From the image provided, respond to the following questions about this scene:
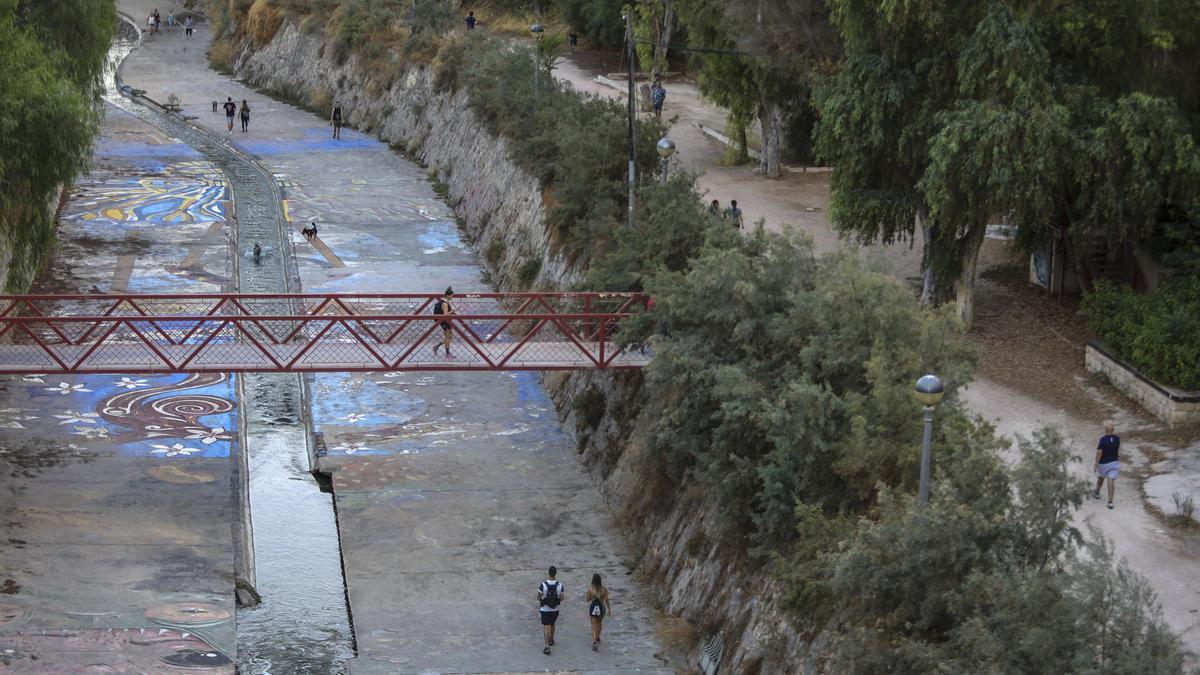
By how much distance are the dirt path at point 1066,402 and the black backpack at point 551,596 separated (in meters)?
6.78

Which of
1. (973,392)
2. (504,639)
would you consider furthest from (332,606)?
(973,392)

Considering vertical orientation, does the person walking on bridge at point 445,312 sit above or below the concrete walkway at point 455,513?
above

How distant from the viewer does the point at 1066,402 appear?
2820 centimetres

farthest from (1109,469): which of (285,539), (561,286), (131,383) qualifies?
(131,383)

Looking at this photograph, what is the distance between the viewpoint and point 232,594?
26.8m

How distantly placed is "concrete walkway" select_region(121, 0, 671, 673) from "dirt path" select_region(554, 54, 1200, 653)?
21.7ft

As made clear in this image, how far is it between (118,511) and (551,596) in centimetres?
944

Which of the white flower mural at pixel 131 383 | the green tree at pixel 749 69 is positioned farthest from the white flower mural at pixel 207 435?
the green tree at pixel 749 69

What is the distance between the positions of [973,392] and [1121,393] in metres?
2.45

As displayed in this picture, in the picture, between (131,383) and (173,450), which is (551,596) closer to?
(173,450)

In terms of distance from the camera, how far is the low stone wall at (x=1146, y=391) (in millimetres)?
26578

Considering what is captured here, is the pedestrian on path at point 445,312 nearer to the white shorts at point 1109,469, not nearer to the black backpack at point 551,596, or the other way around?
the black backpack at point 551,596

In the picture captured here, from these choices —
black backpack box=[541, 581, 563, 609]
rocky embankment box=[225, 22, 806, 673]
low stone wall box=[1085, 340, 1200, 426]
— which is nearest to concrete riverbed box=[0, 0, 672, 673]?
rocky embankment box=[225, 22, 806, 673]

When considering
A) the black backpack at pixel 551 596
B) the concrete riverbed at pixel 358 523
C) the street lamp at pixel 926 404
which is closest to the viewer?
the street lamp at pixel 926 404
